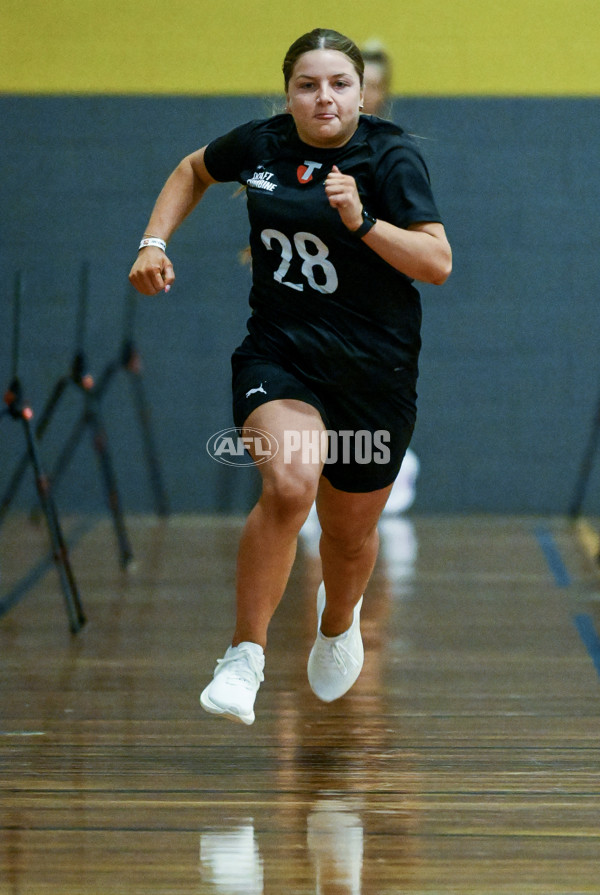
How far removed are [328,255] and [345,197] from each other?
0.23 m

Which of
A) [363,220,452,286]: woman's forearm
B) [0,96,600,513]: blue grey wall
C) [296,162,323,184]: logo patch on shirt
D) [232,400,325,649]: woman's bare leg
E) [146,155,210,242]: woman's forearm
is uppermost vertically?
[296,162,323,184]: logo patch on shirt

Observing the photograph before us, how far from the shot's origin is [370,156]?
2342mm

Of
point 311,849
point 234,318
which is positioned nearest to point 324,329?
point 311,849

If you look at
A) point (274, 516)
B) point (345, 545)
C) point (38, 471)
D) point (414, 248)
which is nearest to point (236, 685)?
point (274, 516)

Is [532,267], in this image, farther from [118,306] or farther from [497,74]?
[118,306]

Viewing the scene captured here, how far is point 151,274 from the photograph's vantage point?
2.30 m

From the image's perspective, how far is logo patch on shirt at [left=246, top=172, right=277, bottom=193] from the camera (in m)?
2.36

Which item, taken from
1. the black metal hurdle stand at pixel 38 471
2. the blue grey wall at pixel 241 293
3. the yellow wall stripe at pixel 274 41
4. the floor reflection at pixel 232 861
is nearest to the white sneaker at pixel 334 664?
the floor reflection at pixel 232 861

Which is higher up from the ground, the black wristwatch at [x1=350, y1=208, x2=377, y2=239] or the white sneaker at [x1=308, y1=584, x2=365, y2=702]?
the black wristwatch at [x1=350, y1=208, x2=377, y2=239]

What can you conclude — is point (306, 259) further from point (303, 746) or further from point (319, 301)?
point (303, 746)

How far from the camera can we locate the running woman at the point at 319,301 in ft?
7.31

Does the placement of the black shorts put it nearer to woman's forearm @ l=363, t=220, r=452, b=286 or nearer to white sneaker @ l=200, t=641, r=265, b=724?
woman's forearm @ l=363, t=220, r=452, b=286

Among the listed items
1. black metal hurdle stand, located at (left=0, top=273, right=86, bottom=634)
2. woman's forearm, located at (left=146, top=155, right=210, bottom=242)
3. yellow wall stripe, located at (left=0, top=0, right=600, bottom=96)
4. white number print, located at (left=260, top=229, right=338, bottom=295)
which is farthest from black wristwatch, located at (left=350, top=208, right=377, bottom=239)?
yellow wall stripe, located at (left=0, top=0, right=600, bottom=96)

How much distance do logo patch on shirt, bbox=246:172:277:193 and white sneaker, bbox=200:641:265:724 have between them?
91 cm
